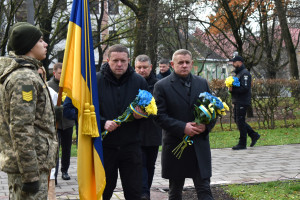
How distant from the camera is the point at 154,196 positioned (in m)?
7.01

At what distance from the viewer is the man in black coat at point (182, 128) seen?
5438 mm

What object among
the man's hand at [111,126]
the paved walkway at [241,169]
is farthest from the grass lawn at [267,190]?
the man's hand at [111,126]

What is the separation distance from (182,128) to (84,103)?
1.18 metres

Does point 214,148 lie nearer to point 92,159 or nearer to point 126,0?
point 92,159

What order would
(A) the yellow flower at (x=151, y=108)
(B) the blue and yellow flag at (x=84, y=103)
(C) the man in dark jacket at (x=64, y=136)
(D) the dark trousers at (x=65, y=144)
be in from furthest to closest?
(D) the dark trousers at (x=65, y=144), (C) the man in dark jacket at (x=64, y=136), (A) the yellow flower at (x=151, y=108), (B) the blue and yellow flag at (x=84, y=103)

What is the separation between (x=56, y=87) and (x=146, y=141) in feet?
6.88

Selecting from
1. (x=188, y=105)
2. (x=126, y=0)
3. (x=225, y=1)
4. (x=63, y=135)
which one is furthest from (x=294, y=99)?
(x=188, y=105)

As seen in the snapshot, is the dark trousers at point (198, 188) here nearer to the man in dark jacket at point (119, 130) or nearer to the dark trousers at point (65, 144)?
the man in dark jacket at point (119, 130)

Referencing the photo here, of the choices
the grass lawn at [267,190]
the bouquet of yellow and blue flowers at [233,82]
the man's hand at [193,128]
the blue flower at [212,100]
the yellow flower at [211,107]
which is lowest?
the grass lawn at [267,190]

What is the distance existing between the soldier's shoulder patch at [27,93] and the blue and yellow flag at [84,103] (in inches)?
42.9

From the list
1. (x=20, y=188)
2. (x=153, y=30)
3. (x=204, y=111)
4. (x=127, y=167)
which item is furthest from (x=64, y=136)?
(x=153, y=30)

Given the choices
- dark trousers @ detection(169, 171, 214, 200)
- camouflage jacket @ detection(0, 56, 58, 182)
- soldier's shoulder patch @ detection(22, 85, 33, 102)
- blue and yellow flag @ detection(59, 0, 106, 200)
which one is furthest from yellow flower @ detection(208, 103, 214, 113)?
soldier's shoulder patch @ detection(22, 85, 33, 102)

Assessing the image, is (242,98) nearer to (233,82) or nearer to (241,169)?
(233,82)

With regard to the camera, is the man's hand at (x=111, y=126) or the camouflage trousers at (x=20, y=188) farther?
the man's hand at (x=111, y=126)
